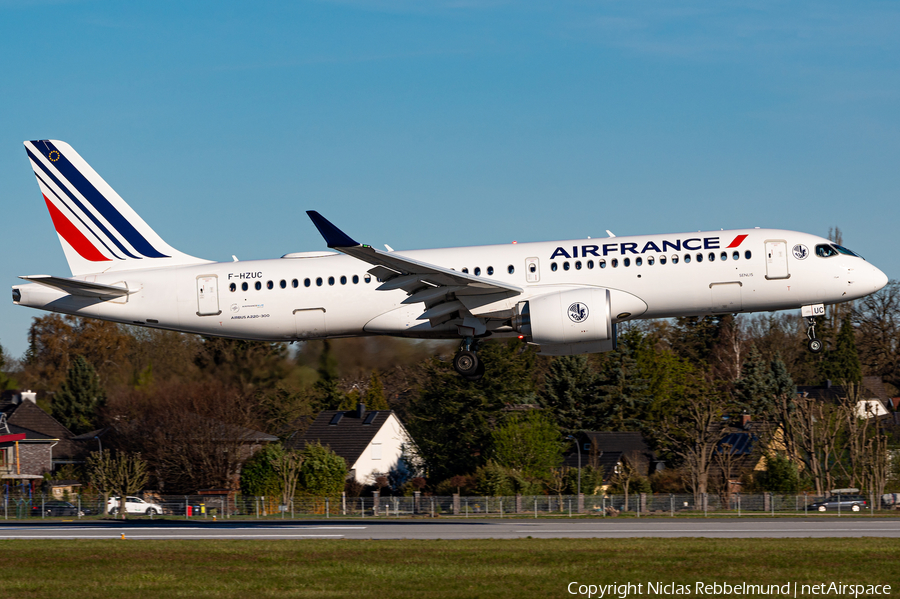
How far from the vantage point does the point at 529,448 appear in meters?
71.8

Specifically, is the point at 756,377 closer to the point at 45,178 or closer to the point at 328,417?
the point at 328,417

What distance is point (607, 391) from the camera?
84.4m

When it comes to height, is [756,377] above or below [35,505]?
above

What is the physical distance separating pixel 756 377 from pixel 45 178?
64.1 metres

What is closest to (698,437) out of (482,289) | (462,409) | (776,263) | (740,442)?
(740,442)

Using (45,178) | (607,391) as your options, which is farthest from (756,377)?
(45,178)

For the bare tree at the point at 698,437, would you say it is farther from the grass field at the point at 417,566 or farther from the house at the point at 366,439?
the grass field at the point at 417,566

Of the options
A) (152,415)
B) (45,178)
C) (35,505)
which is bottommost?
(35,505)

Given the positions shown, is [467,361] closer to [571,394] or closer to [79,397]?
[79,397]

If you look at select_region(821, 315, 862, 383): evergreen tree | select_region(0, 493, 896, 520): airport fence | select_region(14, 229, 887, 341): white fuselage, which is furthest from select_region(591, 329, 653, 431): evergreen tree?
select_region(14, 229, 887, 341): white fuselage

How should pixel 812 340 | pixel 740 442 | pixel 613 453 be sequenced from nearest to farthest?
pixel 812 340 → pixel 613 453 → pixel 740 442

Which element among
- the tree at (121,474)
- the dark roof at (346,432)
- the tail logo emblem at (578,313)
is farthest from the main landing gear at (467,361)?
the dark roof at (346,432)

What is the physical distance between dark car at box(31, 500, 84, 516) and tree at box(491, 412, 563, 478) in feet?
92.3

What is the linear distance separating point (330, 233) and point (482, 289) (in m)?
5.59
